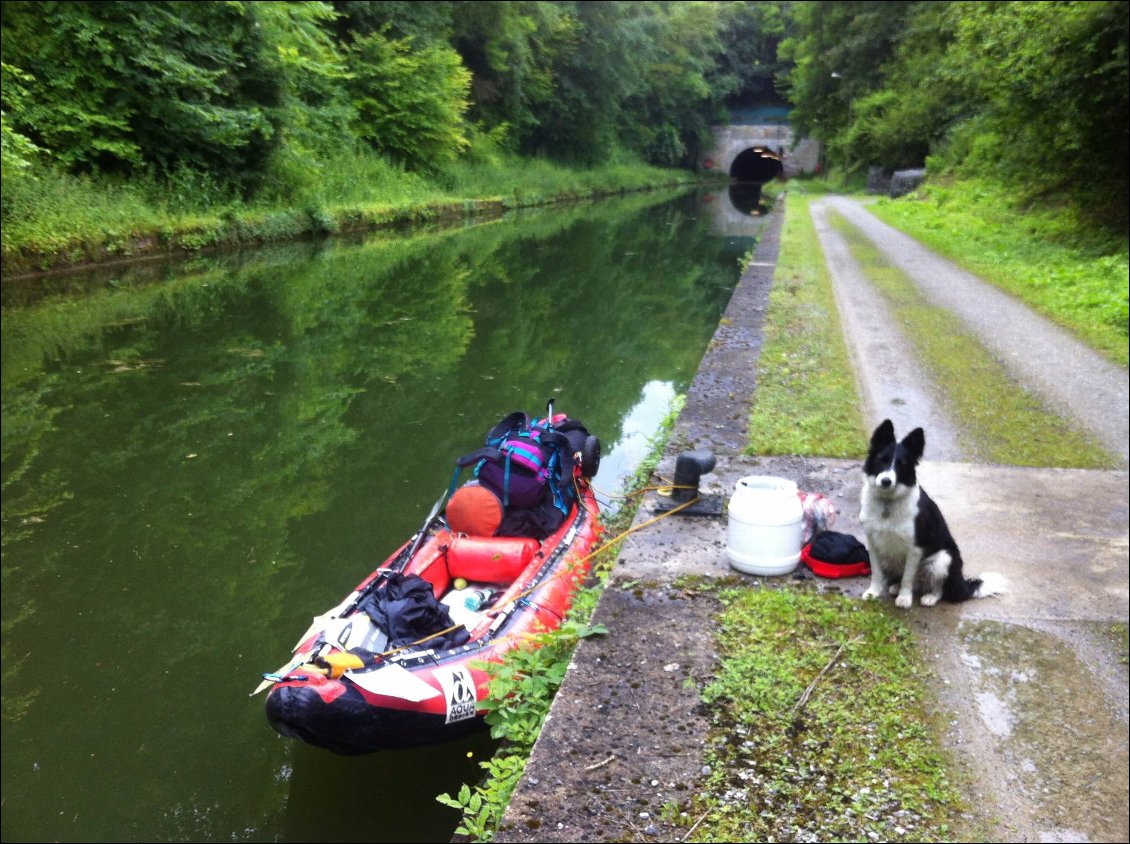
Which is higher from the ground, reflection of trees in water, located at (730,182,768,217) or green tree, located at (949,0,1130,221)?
green tree, located at (949,0,1130,221)

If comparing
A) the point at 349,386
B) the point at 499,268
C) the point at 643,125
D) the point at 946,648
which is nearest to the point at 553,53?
the point at 643,125

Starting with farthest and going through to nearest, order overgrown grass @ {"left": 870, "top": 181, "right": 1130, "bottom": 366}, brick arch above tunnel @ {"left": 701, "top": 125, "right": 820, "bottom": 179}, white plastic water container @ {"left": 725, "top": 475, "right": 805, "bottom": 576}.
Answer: brick arch above tunnel @ {"left": 701, "top": 125, "right": 820, "bottom": 179}
overgrown grass @ {"left": 870, "top": 181, "right": 1130, "bottom": 366}
white plastic water container @ {"left": 725, "top": 475, "right": 805, "bottom": 576}

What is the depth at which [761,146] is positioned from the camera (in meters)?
68.4

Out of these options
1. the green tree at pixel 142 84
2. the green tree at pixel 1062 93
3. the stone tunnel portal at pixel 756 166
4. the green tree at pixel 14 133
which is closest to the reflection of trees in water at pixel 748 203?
the stone tunnel portal at pixel 756 166

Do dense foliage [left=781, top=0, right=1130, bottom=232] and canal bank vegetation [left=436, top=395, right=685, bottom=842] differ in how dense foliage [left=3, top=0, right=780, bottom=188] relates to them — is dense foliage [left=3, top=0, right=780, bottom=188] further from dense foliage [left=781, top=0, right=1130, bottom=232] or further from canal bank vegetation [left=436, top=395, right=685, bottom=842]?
dense foliage [left=781, top=0, right=1130, bottom=232]

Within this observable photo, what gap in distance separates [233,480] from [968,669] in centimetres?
576

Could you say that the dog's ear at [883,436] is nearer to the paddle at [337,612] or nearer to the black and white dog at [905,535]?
the black and white dog at [905,535]

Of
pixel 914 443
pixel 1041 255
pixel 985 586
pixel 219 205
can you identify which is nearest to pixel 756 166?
pixel 219 205

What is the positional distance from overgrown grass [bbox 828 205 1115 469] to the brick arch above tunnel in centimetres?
6027

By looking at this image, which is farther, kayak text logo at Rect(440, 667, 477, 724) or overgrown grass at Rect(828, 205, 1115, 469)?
overgrown grass at Rect(828, 205, 1115, 469)

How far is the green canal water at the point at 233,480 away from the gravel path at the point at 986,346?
216cm

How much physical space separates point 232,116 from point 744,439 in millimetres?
17528

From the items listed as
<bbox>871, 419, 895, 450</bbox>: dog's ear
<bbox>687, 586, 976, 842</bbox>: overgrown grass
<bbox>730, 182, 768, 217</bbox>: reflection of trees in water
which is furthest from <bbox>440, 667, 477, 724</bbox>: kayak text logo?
<bbox>730, 182, 768, 217</bbox>: reflection of trees in water

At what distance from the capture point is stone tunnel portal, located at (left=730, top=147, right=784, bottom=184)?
70.9 m
